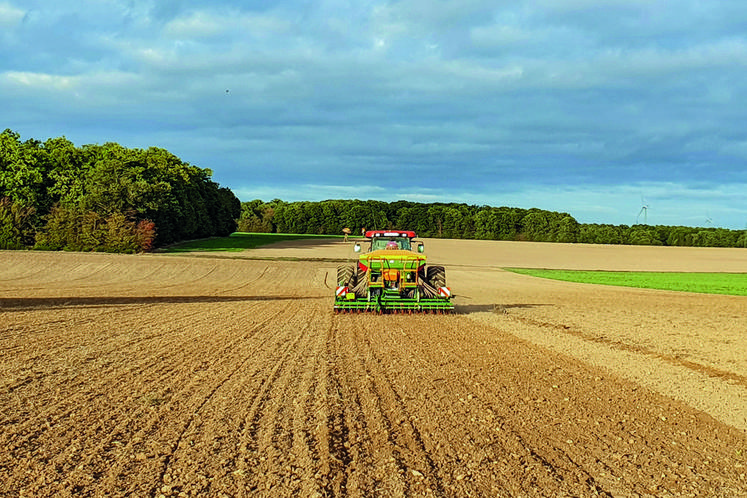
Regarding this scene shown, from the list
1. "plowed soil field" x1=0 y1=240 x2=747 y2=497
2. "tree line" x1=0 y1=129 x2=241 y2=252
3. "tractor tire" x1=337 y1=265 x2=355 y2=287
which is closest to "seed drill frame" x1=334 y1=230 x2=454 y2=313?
"tractor tire" x1=337 y1=265 x2=355 y2=287

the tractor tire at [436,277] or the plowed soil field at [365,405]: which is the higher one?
the tractor tire at [436,277]

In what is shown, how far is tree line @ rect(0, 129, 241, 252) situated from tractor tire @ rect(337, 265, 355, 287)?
3881 cm

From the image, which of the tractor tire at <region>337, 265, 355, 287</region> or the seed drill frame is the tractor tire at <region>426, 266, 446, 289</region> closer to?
the seed drill frame

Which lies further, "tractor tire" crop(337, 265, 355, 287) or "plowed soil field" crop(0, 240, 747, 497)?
"tractor tire" crop(337, 265, 355, 287)

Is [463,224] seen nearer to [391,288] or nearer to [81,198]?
[81,198]

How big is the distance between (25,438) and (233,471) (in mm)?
2318

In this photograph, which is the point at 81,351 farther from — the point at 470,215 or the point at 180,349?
the point at 470,215

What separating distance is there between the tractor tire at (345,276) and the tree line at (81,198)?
127ft

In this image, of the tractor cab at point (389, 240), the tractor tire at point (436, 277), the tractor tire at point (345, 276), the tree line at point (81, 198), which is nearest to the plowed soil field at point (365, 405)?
the tractor tire at point (345, 276)

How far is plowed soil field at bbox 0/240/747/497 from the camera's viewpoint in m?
5.37

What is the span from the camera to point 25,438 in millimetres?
6191

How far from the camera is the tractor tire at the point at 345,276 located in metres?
18.6

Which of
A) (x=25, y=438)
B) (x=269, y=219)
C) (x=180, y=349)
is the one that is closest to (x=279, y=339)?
(x=180, y=349)

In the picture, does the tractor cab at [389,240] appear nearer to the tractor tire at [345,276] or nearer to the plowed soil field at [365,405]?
the tractor tire at [345,276]
